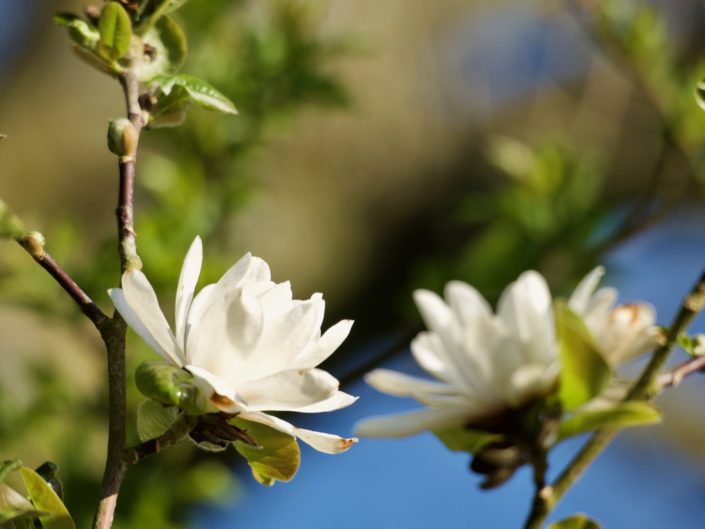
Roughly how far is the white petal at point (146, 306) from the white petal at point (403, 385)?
0.10 metres

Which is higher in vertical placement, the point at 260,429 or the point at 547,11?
the point at 547,11

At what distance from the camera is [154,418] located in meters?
0.39

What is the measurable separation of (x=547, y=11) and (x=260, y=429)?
1.27m

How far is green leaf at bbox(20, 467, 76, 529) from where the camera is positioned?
37cm

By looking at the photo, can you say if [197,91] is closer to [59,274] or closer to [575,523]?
[59,274]

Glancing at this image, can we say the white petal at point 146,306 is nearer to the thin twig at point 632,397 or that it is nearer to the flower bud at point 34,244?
the flower bud at point 34,244

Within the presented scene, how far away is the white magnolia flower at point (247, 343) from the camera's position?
367 mm

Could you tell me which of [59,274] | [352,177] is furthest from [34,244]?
[352,177]

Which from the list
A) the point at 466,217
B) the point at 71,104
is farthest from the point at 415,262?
the point at 71,104

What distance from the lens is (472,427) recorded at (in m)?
0.43

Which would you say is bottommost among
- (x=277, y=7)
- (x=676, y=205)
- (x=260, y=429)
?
(x=260, y=429)

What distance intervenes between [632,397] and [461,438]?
7 centimetres

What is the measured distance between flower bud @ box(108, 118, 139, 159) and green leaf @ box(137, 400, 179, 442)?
0.34ft

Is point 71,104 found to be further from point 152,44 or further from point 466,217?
point 152,44
